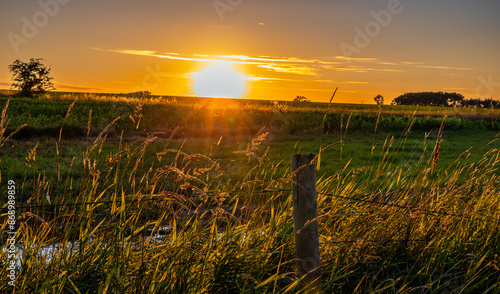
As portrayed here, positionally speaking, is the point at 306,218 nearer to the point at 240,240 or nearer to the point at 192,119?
the point at 240,240

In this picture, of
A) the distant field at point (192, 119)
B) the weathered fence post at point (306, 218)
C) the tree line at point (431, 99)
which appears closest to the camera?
the weathered fence post at point (306, 218)

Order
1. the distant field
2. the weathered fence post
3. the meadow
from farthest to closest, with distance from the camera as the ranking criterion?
the distant field
the weathered fence post
the meadow

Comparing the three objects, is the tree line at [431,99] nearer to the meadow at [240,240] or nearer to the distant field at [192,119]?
the distant field at [192,119]

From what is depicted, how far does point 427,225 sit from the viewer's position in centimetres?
396

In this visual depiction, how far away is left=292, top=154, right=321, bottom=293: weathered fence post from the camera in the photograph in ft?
9.60

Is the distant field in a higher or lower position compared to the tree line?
lower

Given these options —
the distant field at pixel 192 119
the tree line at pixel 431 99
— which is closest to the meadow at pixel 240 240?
the distant field at pixel 192 119

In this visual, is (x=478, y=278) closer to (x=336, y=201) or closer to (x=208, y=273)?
(x=336, y=201)

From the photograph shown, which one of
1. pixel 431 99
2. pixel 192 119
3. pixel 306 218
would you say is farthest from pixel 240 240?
pixel 431 99

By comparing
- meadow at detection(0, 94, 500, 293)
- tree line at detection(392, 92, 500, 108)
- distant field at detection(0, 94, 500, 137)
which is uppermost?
tree line at detection(392, 92, 500, 108)

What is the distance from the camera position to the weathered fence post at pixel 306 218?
9.60 ft

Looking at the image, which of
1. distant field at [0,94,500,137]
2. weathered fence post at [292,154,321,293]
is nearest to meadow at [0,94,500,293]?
weathered fence post at [292,154,321,293]

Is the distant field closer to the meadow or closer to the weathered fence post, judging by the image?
the meadow

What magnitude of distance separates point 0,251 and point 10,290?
0.36 metres
